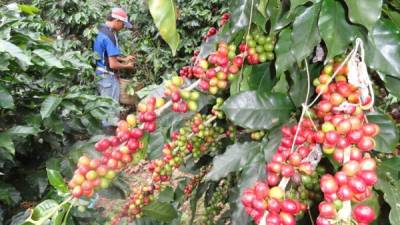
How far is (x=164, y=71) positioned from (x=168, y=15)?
5.16m

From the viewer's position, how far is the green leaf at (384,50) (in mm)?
707

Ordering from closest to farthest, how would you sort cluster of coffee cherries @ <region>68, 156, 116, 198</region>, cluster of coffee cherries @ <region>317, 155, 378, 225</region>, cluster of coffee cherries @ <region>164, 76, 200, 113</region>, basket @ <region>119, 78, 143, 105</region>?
cluster of coffee cherries @ <region>317, 155, 378, 225</region>, cluster of coffee cherries @ <region>68, 156, 116, 198</region>, cluster of coffee cherries @ <region>164, 76, 200, 113</region>, basket @ <region>119, 78, 143, 105</region>

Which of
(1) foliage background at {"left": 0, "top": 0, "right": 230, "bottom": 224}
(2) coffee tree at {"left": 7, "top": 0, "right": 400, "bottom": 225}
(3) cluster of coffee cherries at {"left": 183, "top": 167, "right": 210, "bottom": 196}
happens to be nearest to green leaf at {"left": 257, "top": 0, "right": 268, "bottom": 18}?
(2) coffee tree at {"left": 7, "top": 0, "right": 400, "bottom": 225}

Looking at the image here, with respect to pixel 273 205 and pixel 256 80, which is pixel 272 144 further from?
pixel 273 205

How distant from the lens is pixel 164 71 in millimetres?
5816

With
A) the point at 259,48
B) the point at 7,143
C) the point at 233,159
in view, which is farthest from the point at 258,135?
the point at 7,143

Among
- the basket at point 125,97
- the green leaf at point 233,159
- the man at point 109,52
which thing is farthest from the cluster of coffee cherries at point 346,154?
the basket at point 125,97

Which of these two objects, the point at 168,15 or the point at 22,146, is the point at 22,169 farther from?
the point at 168,15

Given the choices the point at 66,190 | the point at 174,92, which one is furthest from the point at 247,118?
the point at 66,190

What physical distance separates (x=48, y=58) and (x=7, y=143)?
47 cm

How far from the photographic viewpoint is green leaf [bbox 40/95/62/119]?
69.8 inches

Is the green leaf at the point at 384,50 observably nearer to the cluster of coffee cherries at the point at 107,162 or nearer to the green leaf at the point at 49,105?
the cluster of coffee cherries at the point at 107,162

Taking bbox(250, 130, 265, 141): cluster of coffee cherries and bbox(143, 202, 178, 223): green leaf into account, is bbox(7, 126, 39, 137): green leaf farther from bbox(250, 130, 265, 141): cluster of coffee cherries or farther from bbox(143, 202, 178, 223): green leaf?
bbox(250, 130, 265, 141): cluster of coffee cherries

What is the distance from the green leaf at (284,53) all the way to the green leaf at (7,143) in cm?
125
